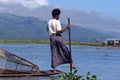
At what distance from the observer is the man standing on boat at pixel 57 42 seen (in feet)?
44.2

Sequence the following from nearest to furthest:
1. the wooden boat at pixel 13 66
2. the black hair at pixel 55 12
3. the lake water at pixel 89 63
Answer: the black hair at pixel 55 12 < the wooden boat at pixel 13 66 < the lake water at pixel 89 63

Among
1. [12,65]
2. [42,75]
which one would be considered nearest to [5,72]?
[12,65]

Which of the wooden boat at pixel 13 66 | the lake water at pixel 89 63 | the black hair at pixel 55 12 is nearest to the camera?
the black hair at pixel 55 12

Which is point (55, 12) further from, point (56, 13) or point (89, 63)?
point (89, 63)

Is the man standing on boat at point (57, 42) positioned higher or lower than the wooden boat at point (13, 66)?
higher

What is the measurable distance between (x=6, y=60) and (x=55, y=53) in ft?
7.88

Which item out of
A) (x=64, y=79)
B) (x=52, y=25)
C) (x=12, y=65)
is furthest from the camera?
(x=12, y=65)

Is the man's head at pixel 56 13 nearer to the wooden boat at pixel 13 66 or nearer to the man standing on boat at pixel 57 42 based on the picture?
the man standing on boat at pixel 57 42

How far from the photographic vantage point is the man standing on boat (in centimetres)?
1348

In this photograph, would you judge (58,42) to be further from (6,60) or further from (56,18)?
(6,60)

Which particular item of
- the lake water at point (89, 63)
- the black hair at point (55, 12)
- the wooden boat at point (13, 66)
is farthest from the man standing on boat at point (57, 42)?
the wooden boat at point (13, 66)

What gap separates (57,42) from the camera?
44.9 ft

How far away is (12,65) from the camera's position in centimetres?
1574

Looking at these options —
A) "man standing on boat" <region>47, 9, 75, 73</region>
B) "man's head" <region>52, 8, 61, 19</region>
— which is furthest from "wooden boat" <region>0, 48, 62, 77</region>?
"man's head" <region>52, 8, 61, 19</region>
